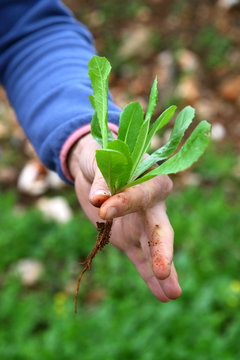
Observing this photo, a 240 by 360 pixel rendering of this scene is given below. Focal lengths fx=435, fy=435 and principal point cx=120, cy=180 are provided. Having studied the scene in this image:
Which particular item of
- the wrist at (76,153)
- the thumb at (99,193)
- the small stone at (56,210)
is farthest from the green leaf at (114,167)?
the small stone at (56,210)

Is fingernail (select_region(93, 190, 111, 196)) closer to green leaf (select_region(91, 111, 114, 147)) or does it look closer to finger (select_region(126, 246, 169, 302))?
green leaf (select_region(91, 111, 114, 147))

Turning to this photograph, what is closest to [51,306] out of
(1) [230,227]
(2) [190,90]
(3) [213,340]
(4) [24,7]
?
(3) [213,340]

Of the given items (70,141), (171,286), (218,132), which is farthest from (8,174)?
(171,286)

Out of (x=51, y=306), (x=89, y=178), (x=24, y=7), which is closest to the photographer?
(x=89, y=178)

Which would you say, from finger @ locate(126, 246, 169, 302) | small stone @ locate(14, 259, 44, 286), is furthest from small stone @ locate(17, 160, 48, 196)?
finger @ locate(126, 246, 169, 302)

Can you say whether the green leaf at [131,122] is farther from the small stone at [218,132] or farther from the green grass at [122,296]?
the small stone at [218,132]

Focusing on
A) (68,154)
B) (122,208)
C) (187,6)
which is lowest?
(187,6)

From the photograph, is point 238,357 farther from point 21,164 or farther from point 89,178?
point 21,164

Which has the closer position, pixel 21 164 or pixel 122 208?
pixel 122 208
